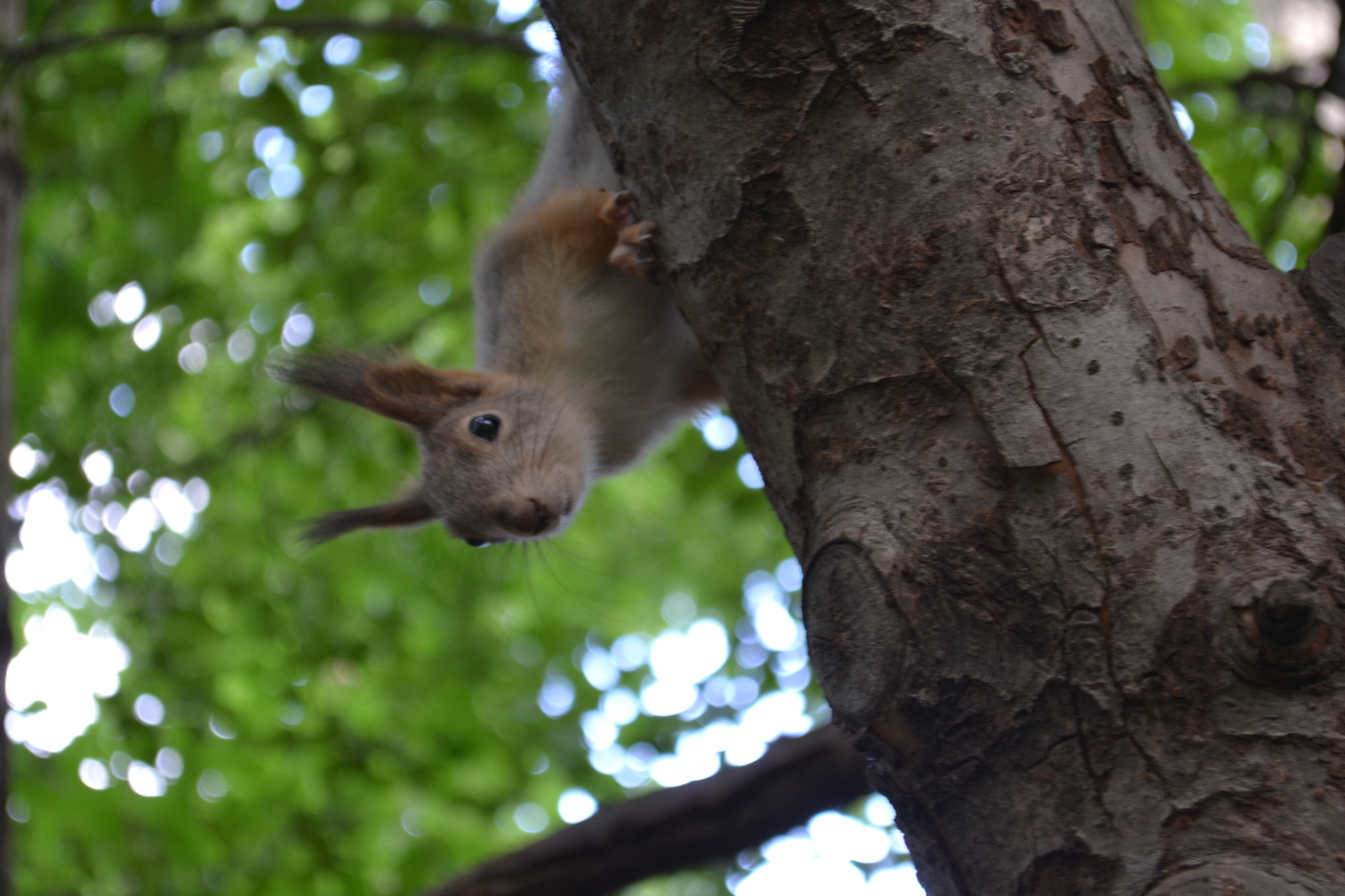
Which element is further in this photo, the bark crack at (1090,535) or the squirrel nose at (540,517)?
the squirrel nose at (540,517)

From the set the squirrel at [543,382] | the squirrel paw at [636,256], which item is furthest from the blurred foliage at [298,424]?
the squirrel paw at [636,256]

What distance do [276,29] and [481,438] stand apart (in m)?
1.43

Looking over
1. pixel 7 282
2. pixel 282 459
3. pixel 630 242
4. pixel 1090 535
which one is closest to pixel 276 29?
pixel 7 282

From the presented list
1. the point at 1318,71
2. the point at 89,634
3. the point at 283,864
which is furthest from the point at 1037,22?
the point at 89,634

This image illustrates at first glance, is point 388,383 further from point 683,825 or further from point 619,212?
point 683,825

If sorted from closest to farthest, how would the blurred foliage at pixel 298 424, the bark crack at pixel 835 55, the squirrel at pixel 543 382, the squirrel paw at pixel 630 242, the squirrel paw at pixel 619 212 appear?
the bark crack at pixel 835 55, the squirrel paw at pixel 630 242, the squirrel paw at pixel 619 212, the squirrel at pixel 543 382, the blurred foliage at pixel 298 424

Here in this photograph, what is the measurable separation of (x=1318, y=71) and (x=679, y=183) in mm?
3113

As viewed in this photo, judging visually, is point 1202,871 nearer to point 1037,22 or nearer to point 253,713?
point 1037,22

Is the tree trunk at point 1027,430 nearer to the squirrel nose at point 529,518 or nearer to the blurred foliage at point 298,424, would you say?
the squirrel nose at point 529,518

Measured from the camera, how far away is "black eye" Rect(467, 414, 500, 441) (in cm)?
251

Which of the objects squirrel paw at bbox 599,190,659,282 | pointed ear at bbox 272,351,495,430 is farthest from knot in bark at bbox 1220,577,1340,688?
pointed ear at bbox 272,351,495,430

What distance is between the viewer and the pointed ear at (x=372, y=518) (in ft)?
8.94

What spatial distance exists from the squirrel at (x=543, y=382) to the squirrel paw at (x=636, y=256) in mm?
183

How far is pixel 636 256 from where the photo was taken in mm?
2139
